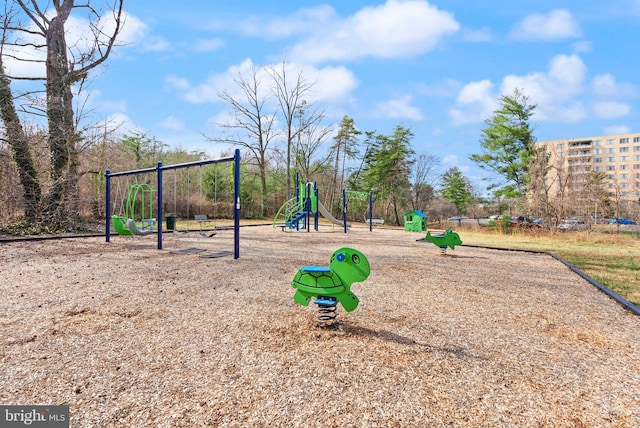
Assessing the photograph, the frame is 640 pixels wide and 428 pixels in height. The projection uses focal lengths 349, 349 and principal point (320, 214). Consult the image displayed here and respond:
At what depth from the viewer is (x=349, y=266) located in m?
2.93

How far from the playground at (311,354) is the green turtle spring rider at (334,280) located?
11.4 inches

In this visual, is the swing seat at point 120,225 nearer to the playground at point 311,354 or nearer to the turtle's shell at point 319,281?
the playground at point 311,354

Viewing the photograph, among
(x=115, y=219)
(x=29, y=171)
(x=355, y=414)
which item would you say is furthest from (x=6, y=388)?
(x=29, y=171)

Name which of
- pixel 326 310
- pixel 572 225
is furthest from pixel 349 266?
pixel 572 225

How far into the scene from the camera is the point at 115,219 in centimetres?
862

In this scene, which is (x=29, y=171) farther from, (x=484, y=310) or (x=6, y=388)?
(x=484, y=310)

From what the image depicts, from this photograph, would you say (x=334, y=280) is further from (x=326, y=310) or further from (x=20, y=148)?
(x=20, y=148)

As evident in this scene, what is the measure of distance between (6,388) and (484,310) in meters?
4.03

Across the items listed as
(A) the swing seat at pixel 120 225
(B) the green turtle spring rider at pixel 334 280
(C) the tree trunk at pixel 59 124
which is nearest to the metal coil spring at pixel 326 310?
(B) the green turtle spring rider at pixel 334 280

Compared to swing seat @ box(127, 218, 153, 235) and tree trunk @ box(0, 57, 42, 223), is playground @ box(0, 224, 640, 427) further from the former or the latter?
tree trunk @ box(0, 57, 42, 223)

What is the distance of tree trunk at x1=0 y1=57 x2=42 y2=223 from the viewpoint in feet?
35.2

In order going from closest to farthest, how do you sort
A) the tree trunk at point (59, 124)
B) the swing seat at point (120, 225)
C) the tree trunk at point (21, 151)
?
the swing seat at point (120, 225), the tree trunk at point (21, 151), the tree trunk at point (59, 124)

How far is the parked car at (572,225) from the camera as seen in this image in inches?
616

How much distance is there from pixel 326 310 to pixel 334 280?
0.33 meters
